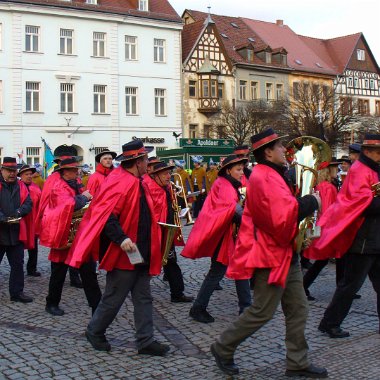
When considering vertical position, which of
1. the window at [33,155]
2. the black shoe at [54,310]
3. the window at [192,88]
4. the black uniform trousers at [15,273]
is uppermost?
the window at [192,88]

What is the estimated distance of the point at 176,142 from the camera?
41.6 meters

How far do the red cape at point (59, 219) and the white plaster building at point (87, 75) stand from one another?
2910 cm

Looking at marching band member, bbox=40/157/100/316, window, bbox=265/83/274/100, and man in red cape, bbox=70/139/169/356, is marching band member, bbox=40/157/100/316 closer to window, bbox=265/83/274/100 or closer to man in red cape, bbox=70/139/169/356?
man in red cape, bbox=70/139/169/356

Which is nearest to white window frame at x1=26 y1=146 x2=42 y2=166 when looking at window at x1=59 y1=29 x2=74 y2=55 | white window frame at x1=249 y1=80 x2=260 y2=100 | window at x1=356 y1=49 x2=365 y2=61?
window at x1=59 y1=29 x2=74 y2=55

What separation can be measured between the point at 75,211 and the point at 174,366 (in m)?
2.90

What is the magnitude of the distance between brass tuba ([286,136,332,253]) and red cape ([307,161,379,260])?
1.97ft

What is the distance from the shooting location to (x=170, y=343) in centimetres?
646

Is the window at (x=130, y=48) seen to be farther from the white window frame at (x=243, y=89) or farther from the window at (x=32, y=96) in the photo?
the white window frame at (x=243, y=89)

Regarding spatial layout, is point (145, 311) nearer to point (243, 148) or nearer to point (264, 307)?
point (264, 307)

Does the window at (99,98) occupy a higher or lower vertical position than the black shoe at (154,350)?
higher

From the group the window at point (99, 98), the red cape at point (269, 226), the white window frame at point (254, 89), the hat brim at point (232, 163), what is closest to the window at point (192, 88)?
the white window frame at point (254, 89)

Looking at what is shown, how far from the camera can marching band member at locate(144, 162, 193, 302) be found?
27.5 feet

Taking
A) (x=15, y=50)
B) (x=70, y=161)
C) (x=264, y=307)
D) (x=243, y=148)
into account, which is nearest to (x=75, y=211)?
(x=70, y=161)

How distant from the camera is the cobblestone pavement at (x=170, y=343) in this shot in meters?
5.55
